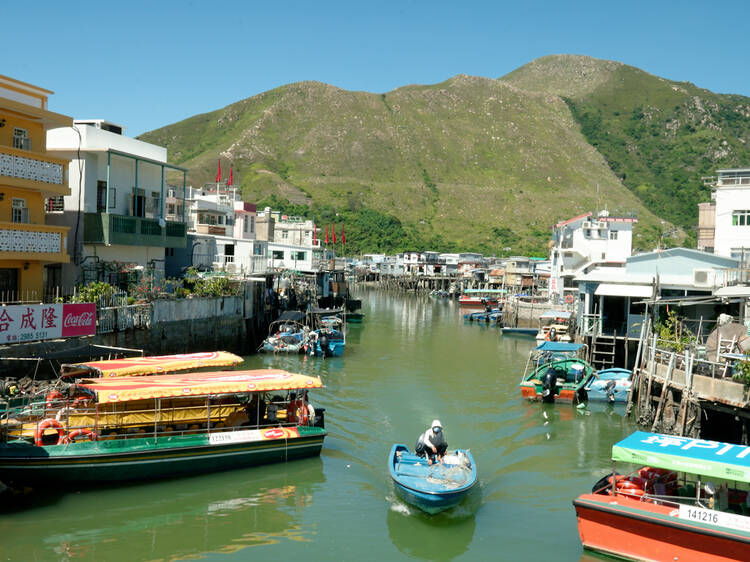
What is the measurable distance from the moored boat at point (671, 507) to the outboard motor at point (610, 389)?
613 inches

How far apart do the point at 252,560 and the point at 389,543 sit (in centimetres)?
344

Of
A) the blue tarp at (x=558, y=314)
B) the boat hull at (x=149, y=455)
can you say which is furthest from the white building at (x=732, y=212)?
the boat hull at (x=149, y=455)

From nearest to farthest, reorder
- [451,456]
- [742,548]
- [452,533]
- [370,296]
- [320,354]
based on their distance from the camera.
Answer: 1. [742,548]
2. [452,533]
3. [451,456]
4. [320,354]
5. [370,296]

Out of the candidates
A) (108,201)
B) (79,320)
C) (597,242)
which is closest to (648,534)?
(79,320)

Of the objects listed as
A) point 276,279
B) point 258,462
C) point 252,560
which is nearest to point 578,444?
point 258,462

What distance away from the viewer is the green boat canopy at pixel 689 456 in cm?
1431

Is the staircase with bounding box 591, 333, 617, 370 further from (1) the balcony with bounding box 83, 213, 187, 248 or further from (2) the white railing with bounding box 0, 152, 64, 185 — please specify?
(2) the white railing with bounding box 0, 152, 64, 185

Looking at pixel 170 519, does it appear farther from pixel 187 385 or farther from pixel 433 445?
pixel 433 445

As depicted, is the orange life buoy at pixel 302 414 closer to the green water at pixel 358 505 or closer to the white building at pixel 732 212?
the green water at pixel 358 505

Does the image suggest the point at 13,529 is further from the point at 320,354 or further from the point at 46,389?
the point at 320,354

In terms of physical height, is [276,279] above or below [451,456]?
above

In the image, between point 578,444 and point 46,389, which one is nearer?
point 46,389

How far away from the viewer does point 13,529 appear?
1623cm

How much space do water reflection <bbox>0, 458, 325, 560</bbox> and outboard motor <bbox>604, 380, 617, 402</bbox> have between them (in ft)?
A: 55.6
